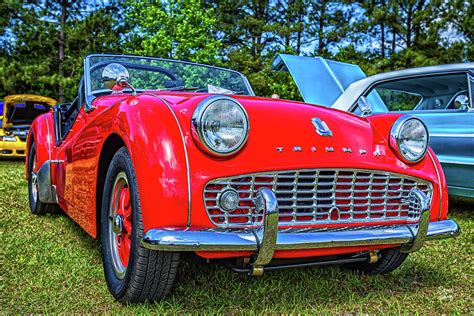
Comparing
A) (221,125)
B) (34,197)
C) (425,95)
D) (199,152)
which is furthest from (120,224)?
(425,95)

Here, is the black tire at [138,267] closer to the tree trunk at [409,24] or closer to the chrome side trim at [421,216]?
the chrome side trim at [421,216]

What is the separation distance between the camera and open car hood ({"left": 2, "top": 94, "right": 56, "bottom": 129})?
38.7 feet

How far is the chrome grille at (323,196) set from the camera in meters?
2.00

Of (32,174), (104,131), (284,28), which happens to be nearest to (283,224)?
(104,131)

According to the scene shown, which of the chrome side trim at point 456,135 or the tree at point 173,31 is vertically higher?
the tree at point 173,31

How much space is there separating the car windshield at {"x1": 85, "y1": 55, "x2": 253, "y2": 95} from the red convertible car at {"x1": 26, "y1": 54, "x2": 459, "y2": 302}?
940mm

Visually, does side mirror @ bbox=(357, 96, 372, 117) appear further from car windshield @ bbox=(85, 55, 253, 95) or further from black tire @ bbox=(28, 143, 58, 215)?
black tire @ bbox=(28, 143, 58, 215)

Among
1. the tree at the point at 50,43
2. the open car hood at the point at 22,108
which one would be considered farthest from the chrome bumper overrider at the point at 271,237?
the tree at the point at 50,43

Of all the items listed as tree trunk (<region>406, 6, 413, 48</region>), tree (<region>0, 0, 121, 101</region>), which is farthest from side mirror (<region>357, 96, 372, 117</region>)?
tree (<region>0, 0, 121, 101</region>)

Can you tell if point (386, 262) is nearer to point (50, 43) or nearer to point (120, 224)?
point (120, 224)

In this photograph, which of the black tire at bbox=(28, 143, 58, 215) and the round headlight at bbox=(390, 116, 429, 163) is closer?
the round headlight at bbox=(390, 116, 429, 163)

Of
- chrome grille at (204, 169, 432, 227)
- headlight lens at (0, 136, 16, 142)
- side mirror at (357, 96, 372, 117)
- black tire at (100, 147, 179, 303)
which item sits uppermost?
side mirror at (357, 96, 372, 117)

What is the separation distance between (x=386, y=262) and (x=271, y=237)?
1.09 meters

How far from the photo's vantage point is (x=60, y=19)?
2119 centimetres
